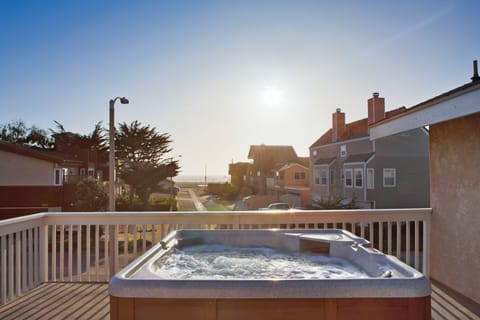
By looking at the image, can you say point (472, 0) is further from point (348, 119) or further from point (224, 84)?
point (348, 119)

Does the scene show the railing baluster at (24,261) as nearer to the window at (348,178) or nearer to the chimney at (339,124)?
the window at (348,178)

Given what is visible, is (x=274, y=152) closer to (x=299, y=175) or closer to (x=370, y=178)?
(x=299, y=175)

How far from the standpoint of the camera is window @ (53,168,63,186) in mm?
13297

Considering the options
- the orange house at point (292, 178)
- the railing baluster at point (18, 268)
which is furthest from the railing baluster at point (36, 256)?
the orange house at point (292, 178)

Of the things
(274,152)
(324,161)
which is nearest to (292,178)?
(274,152)

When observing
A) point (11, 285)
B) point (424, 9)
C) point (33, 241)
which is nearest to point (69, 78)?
point (33, 241)

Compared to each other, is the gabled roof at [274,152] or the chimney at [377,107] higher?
the chimney at [377,107]

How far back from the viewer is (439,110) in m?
2.93

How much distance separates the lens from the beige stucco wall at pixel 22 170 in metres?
12.5

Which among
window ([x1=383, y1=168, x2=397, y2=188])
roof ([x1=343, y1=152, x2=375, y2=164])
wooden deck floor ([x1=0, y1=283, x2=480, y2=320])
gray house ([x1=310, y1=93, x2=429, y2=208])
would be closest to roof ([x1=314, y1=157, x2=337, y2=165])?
roof ([x1=343, y1=152, x2=375, y2=164])

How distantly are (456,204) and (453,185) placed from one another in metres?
Result: 0.22

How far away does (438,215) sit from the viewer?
3.71 metres

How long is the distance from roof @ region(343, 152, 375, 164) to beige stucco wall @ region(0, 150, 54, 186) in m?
14.4

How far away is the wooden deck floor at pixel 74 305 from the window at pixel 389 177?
1286 cm
